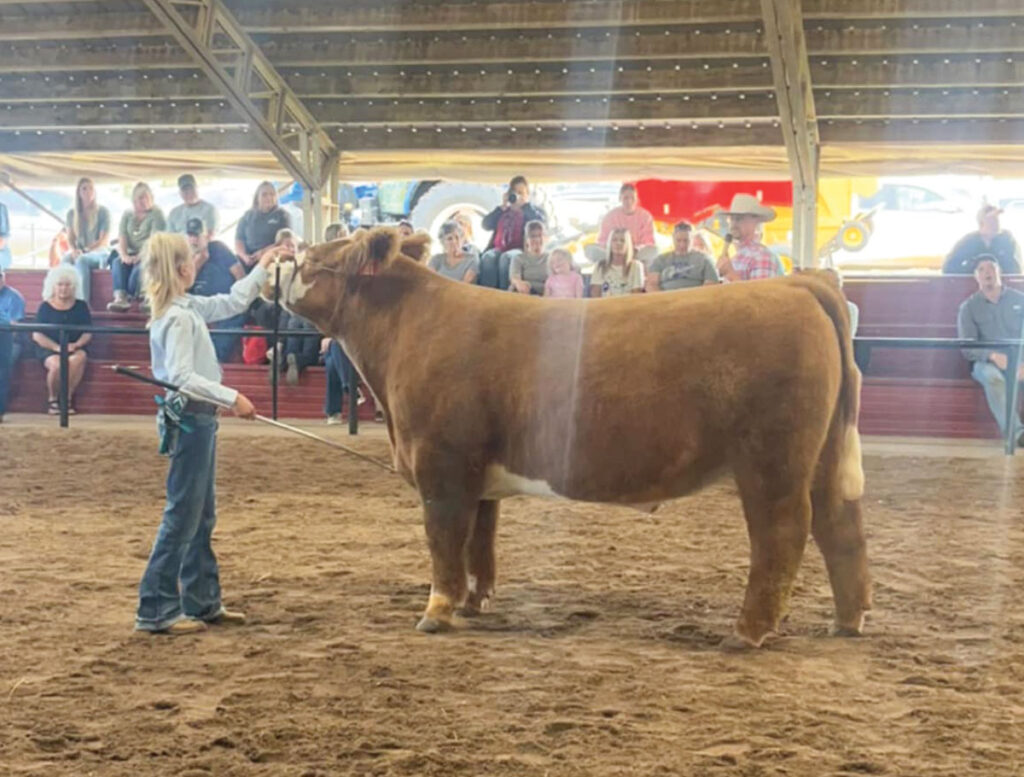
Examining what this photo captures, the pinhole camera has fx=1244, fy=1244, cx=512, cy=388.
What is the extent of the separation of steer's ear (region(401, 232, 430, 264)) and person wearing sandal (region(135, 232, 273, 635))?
94 cm

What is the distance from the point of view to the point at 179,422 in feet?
15.2

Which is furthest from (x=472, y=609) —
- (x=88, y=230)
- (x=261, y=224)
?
(x=88, y=230)

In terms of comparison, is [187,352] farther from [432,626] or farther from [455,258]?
[455,258]

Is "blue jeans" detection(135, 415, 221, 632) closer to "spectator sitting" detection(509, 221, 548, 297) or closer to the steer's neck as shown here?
the steer's neck

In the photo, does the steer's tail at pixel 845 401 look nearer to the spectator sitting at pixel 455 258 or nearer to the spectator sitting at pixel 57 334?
the spectator sitting at pixel 455 258

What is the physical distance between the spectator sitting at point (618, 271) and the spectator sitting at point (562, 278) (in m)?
0.16

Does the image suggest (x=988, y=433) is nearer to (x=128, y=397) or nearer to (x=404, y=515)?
(x=404, y=515)

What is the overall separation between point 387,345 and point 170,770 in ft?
7.38

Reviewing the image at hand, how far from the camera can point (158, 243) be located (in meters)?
4.68

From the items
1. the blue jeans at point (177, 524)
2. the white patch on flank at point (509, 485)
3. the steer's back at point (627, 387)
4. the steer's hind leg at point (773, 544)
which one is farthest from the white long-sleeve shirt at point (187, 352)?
the steer's hind leg at point (773, 544)

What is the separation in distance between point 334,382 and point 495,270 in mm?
1664

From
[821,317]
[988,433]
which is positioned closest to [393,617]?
[821,317]

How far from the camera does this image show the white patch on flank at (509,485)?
468 cm

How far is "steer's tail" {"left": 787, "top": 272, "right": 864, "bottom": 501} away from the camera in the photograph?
179 inches
